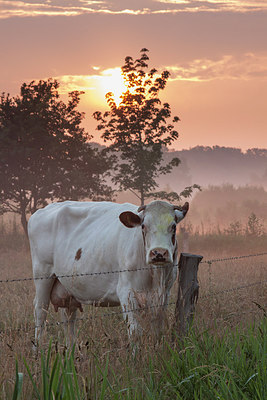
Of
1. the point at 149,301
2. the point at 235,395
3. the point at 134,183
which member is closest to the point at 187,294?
the point at 149,301

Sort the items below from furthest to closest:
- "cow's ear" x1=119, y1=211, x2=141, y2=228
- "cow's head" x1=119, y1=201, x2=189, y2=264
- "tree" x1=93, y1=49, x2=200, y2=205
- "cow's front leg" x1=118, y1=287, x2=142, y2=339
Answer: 1. "tree" x1=93, y1=49, x2=200, y2=205
2. "cow's ear" x1=119, y1=211, x2=141, y2=228
3. "cow's front leg" x1=118, y1=287, x2=142, y2=339
4. "cow's head" x1=119, y1=201, x2=189, y2=264

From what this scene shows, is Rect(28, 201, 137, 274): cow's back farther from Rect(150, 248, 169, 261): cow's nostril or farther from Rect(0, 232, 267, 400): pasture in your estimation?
Rect(0, 232, 267, 400): pasture

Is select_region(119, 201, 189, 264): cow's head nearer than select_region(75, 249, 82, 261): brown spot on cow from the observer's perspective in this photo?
Yes

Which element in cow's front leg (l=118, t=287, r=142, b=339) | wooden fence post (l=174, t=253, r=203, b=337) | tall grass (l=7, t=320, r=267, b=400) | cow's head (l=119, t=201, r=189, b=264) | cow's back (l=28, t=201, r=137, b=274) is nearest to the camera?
tall grass (l=7, t=320, r=267, b=400)

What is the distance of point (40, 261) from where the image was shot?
766 centimetres

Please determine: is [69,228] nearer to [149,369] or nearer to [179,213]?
[179,213]

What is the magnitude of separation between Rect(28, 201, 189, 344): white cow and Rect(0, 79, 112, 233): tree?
18160mm

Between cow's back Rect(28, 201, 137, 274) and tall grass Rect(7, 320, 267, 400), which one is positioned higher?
cow's back Rect(28, 201, 137, 274)

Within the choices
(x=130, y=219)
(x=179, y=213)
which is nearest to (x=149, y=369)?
(x=130, y=219)

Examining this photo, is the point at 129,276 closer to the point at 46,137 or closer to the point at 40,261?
the point at 40,261

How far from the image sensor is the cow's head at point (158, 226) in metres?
5.22

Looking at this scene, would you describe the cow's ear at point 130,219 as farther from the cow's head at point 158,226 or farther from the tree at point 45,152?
the tree at point 45,152

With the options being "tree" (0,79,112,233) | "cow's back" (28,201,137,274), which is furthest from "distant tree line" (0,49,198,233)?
"cow's back" (28,201,137,274)

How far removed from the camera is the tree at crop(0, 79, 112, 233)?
26094 millimetres
